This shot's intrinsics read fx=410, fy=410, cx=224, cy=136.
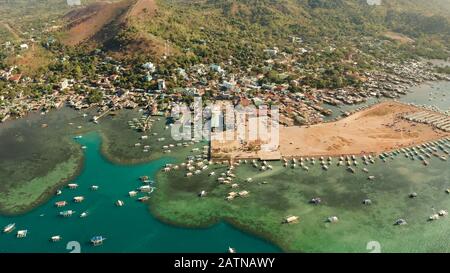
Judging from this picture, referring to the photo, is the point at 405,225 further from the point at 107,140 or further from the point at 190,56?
the point at 190,56

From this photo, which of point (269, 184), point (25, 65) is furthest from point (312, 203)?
A: point (25, 65)

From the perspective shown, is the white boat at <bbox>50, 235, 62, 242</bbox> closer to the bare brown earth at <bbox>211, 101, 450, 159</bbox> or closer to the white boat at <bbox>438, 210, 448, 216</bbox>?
the bare brown earth at <bbox>211, 101, 450, 159</bbox>

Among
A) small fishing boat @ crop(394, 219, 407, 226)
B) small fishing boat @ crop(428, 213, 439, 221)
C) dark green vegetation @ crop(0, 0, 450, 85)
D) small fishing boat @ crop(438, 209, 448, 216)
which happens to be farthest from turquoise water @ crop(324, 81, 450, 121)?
small fishing boat @ crop(394, 219, 407, 226)

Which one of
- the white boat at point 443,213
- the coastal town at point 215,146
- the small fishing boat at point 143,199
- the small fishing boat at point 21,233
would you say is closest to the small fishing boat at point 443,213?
the white boat at point 443,213

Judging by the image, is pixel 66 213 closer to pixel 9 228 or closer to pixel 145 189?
pixel 9 228

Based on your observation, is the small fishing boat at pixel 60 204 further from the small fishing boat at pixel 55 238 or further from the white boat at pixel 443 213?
the white boat at pixel 443 213
